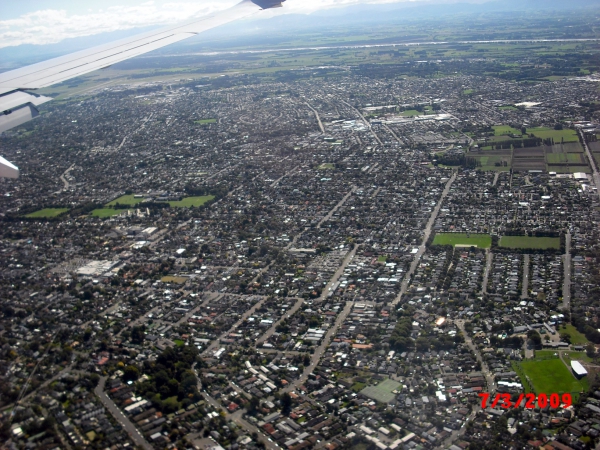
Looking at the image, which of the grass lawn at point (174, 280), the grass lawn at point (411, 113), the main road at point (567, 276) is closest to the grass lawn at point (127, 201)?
the grass lawn at point (174, 280)

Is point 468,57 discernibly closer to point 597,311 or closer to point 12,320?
point 597,311

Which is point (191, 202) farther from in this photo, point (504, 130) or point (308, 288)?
point (504, 130)

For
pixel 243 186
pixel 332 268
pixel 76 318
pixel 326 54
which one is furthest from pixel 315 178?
pixel 326 54

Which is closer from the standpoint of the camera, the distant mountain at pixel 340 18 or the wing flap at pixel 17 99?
the wing flap at pixel 17 99

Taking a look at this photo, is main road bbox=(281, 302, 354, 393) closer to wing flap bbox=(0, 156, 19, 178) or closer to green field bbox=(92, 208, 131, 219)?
wing flap bbox=(0, 156, 19, 178)
